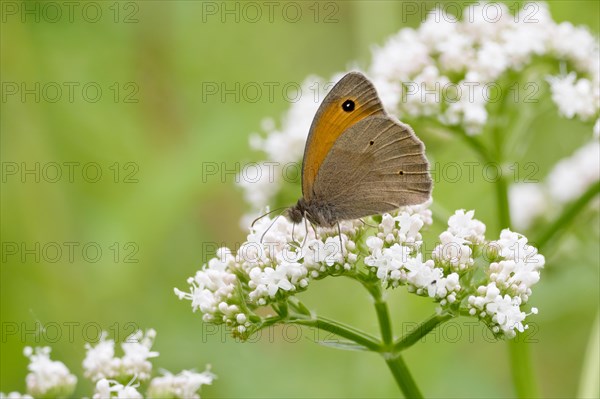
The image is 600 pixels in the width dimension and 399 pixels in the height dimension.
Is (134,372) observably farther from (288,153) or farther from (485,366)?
(485,366)

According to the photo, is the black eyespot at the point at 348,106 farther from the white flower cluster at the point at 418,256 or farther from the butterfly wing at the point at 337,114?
the white flower cluster at the point at 418,256

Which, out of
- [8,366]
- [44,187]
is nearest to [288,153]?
[44,187]

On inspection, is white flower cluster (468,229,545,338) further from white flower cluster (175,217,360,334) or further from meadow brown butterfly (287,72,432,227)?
white flower cluster (175,217,360,334)

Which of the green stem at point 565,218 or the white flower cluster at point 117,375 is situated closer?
the white flower cluster at point 117,375

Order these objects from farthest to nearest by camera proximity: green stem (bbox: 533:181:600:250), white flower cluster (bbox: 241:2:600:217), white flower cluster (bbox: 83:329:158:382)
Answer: white flower cluster (bbox: 241:2:600:217) → green stem (bbox: 533:181:600:250) → white flower cluster (bbox: 83:329:158:382)

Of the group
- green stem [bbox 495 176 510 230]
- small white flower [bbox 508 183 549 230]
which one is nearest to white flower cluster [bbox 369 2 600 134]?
green stem [bbox 495 176 510 230]

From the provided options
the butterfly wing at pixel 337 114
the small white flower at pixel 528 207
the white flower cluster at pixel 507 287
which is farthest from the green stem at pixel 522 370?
the small white flower at pixel 528 207
